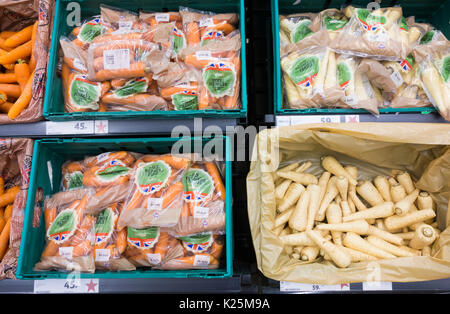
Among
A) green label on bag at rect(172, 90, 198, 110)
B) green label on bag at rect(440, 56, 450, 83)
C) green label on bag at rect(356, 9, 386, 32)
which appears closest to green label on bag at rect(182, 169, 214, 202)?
green label on bag at rect(172, 90, 198, 110)

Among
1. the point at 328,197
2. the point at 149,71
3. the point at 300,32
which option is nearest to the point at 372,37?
the point at 300,32

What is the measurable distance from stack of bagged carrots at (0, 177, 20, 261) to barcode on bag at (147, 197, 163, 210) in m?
0.67

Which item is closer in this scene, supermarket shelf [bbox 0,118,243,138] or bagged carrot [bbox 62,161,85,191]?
supermarket shelf [bbox 0,118,243,138]

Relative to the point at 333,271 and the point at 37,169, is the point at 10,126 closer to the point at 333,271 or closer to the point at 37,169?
the point at 37,169

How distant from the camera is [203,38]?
4.30ft

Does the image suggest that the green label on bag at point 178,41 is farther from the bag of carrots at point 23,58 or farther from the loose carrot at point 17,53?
the loose carrot at point 17,53

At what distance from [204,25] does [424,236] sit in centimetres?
121

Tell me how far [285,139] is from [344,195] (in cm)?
37

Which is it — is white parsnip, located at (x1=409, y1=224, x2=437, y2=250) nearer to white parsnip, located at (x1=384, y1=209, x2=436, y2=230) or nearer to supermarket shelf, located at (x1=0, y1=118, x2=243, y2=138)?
white parsnip, located at (x1=384, y1=209, x2=436, y2=230)

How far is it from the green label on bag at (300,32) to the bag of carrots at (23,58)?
1040 millimetres

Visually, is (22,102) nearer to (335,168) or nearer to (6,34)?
(6,34)

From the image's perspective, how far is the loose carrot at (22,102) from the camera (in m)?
1.23

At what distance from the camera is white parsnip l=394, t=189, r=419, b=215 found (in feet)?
4.13
